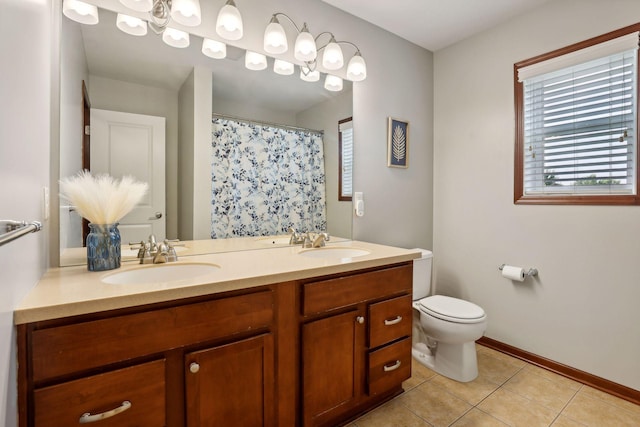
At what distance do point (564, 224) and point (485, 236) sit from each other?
1.71ft

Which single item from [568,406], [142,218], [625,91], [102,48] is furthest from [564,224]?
[102,48]

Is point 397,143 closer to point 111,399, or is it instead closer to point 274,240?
point 274,240

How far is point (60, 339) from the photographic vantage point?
2.83 feet

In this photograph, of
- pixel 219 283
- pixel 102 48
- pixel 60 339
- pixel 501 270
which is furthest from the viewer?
pixel 501 270

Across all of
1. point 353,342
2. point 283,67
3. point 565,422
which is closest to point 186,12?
point 283,67

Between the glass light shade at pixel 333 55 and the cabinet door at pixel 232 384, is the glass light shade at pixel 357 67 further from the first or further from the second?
the cabinet door at pixel 232 384

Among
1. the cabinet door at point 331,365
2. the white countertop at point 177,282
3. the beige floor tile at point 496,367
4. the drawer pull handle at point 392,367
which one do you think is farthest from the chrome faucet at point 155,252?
the beige floor tile at point 496,367

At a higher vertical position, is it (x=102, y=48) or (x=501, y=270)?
(x=102, y=48)

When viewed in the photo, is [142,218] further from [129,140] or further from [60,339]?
[60,339]

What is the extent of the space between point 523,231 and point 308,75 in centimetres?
186

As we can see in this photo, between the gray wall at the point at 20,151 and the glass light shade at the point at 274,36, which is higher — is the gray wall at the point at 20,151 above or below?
below

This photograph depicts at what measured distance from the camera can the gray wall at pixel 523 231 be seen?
1.82 m

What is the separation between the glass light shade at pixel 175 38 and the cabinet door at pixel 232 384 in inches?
58.4

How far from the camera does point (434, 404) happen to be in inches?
68.9
